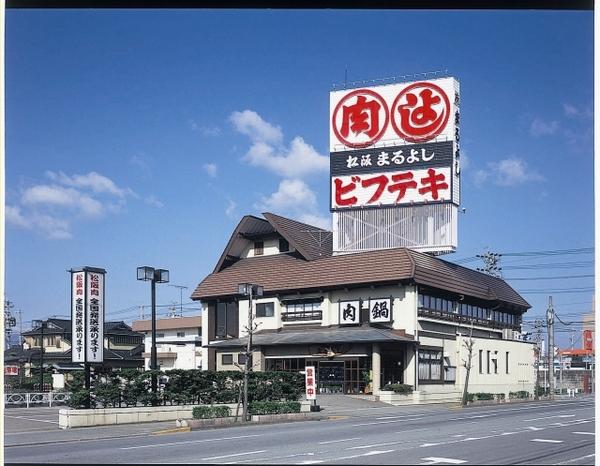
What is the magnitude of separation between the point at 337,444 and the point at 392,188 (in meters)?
23.3

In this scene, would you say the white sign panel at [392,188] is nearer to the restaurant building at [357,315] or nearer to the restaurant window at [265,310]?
the restaurant building at [357,315]

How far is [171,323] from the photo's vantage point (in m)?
56.8

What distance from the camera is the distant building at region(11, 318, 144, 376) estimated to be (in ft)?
158

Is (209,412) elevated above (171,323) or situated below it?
below

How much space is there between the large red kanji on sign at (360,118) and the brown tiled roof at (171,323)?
2085cm

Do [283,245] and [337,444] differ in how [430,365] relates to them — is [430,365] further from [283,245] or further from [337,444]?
[337,444]

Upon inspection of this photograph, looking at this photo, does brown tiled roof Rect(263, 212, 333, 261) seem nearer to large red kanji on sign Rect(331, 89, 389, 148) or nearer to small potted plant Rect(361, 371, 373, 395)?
large red kanji on sign Rect(331, 89, 389, 148)

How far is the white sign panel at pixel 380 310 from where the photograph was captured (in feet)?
125

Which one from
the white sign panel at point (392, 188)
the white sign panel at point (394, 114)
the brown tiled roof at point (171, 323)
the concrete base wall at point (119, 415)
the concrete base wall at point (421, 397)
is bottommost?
the concrete base wall at point (421, 397)

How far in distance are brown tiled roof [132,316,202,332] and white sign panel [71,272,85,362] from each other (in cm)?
3257

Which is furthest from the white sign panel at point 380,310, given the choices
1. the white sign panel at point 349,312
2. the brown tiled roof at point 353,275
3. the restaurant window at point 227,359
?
the restaurant window at point 227,359

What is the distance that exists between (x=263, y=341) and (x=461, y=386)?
10.3 meters

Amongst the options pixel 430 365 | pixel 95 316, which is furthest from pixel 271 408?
pixel 430 365

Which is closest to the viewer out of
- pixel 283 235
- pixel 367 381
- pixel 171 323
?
pixel 367 381
